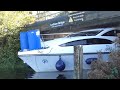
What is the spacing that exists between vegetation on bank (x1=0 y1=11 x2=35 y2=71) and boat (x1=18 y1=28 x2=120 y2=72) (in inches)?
72.6

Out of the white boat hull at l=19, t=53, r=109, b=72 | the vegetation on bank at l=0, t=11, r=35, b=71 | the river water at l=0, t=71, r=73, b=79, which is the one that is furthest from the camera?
the vegetation on bank at l=0, t=11, r=35, b=71

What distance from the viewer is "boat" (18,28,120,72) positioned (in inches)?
405

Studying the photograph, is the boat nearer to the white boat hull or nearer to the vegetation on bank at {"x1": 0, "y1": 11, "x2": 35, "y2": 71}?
the white boat hull

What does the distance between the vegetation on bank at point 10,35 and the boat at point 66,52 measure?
1845 mm

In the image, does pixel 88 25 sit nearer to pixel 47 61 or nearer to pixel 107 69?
pixel 47 61

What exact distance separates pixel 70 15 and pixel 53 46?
2340 mm

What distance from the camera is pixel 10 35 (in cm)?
1259

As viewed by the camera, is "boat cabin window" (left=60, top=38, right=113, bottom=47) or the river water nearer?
the river water

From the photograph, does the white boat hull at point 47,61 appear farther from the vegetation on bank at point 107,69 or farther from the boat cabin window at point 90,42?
the vegetation on bank at point 107,69

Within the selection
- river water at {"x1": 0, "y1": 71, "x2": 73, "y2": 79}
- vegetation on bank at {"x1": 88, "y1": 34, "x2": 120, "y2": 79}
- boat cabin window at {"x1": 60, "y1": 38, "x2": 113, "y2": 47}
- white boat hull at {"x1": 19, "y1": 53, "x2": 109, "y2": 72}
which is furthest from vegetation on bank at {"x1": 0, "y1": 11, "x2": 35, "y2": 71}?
vegetation on bank at {"x1": 88, "y1": 34, "x2": 120, "y2": 79}

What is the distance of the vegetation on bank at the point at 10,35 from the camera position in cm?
1252

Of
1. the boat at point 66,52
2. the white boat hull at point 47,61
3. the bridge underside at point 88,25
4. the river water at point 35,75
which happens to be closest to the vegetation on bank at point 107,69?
the boat at point 66,52
